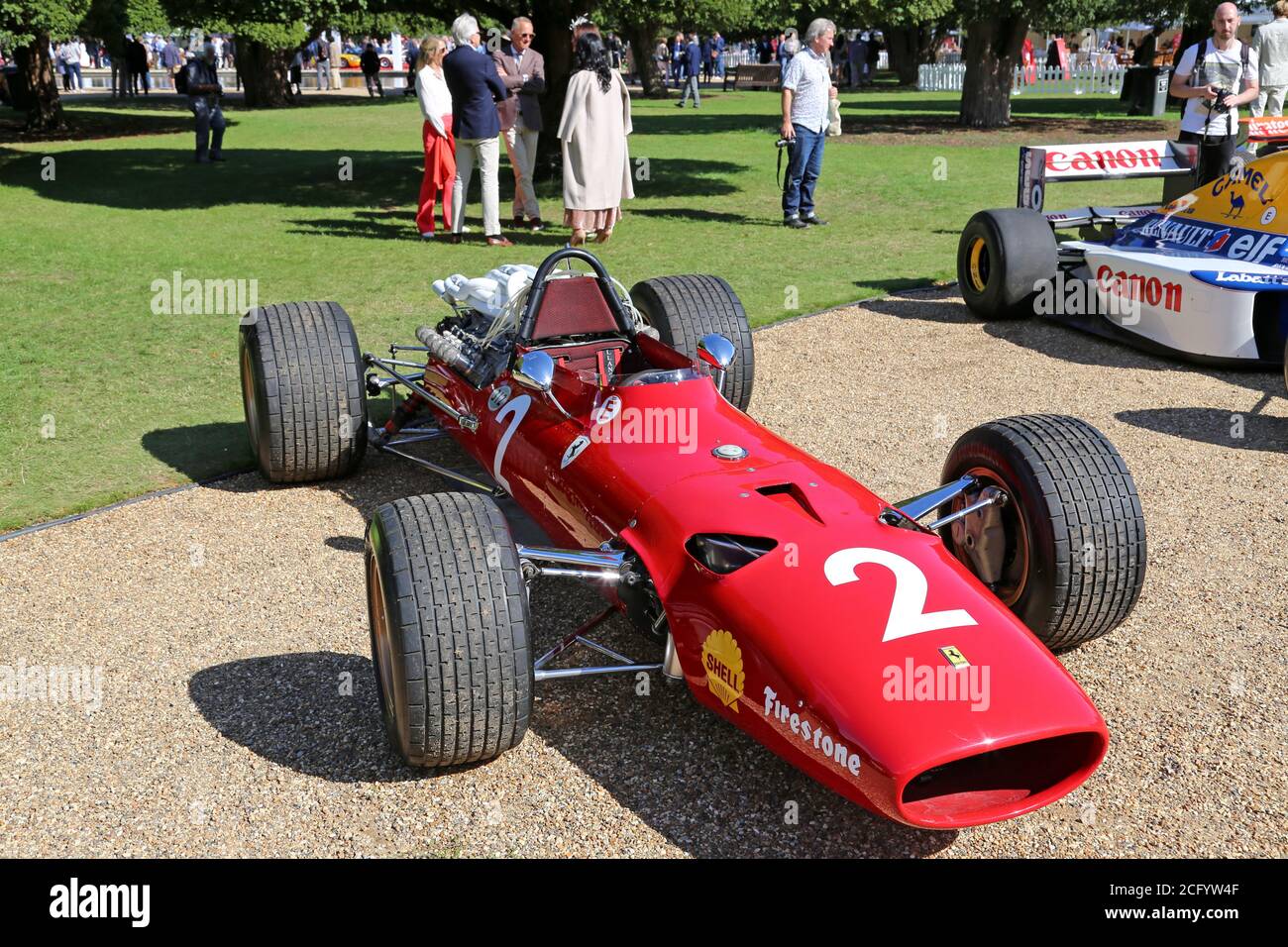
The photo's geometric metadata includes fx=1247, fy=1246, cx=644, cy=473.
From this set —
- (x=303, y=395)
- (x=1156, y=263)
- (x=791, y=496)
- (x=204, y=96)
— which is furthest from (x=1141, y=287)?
(x=204, y=96)

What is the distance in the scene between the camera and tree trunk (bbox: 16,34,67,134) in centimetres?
2631

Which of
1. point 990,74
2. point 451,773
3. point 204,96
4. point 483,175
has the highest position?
point 990,74

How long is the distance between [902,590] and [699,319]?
3.61m

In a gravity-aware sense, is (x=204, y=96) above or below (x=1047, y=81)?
below

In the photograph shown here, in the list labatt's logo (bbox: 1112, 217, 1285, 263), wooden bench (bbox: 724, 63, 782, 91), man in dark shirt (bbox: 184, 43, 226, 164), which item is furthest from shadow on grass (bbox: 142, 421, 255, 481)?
wooden bench (bbox: 724, 63, 782, 91)

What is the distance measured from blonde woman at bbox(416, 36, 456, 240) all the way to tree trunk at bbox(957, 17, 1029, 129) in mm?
15087

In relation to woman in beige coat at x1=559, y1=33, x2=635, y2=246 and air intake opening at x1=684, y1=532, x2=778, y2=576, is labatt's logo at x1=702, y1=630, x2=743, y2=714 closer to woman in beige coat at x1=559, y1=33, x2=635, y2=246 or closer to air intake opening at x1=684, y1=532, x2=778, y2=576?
air intake opening at x1=684, y1=532, x2=778, y2=576

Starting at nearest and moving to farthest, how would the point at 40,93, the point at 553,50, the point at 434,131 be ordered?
1. the point at 434,131
2. the point at 553,50
3. the point at 40,93

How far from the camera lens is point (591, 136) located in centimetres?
1293

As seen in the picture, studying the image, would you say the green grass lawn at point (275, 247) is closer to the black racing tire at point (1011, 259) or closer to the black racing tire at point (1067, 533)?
the black racing tire at point (1011, 259)

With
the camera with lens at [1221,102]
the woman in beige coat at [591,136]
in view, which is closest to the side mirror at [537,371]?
the woman in beige coat at [591,136]

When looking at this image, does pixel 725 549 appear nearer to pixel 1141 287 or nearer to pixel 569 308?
pixel 569 308

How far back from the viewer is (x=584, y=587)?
550 centimetres

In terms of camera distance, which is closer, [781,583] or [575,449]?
[781,583]
